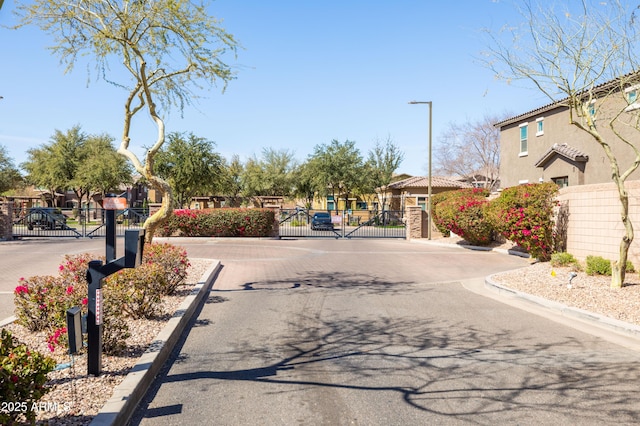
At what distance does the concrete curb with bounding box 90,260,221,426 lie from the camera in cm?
420

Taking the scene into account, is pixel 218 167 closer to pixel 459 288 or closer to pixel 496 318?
pixel 459 288

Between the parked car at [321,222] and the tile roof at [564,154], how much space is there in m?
14.8

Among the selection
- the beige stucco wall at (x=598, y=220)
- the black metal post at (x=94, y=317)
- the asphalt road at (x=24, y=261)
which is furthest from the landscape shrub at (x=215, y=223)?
the black metal post at (x=94, y=317)

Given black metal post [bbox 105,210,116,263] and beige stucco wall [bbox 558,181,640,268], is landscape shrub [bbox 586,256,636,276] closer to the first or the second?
beige stucco wall [bbox 558,181,640,268]

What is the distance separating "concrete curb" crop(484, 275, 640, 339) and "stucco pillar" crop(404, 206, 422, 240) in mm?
17344

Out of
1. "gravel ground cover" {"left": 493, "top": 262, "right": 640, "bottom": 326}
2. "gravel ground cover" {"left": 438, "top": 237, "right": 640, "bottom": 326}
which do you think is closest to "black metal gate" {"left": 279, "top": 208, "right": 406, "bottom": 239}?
"gravel ground cover" {"left": 438, "top": 237, "right": 640, "bottom": 326}

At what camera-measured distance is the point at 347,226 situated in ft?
144

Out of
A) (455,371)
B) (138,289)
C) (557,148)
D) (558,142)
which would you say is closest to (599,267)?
(455,371)

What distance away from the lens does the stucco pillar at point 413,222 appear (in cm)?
2910

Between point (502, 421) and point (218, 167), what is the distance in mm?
39708

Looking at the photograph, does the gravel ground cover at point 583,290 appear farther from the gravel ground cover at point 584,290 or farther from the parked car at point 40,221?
the parked car at point 40,221

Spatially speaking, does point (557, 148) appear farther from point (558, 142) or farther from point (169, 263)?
point (169, 263)

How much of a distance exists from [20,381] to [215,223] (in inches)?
942

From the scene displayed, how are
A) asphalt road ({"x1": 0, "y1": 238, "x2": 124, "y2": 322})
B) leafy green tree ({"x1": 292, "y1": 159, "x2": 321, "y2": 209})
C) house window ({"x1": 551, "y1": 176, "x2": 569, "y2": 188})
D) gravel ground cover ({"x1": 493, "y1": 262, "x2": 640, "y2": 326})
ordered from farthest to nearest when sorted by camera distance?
leafy green tree ({"x1": 292, "y1": 159, "x2": 321, "y2": 209}), house window ({"x1": 551, "y1": 176, "x2": 569, "y2": 188}), asphalt road ({"x1": 0, "y1": 238, "x2": 124, "y2": 322}), gravel ground cover ({"x1": 493, "y1": 262, "x2": 640, "y2": 326})
